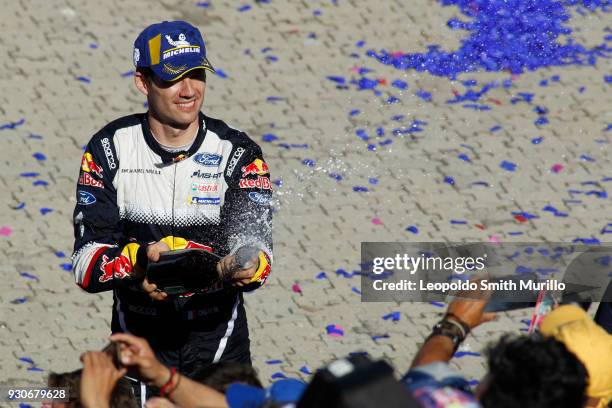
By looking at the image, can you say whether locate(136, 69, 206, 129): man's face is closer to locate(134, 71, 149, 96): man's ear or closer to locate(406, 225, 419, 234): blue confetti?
locate(134, 71, 149, 96): man's ear

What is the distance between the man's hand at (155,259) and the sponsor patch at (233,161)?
1.49ft

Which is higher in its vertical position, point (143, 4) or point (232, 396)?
point (143, 4)

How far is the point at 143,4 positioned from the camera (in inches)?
432

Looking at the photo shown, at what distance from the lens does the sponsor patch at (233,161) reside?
5.15m

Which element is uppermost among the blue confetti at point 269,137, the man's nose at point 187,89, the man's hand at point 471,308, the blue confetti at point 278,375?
the blue confetti at point 269,137

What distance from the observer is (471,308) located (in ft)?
13.9

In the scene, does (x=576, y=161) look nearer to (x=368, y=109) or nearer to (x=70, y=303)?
(x=368, y=109)

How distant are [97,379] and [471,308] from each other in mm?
1367

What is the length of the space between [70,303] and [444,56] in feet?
14.3

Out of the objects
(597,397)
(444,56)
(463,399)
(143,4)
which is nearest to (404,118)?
(444,56)

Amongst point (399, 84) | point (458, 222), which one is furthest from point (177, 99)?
point (399, 84)

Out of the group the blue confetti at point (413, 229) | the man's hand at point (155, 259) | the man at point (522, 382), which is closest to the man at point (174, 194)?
the man's hand at point (155, 259)

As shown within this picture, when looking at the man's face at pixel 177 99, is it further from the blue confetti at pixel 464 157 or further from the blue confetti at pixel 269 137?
the blue confetti at pixel 464 157

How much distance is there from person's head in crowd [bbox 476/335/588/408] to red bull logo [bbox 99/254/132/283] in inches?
74.0
